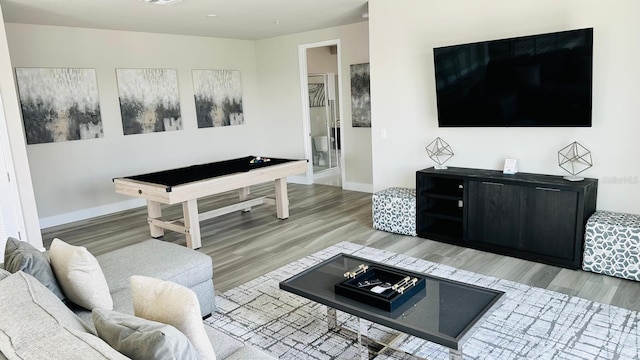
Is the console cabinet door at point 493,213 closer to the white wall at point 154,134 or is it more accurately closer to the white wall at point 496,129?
the white wall at point 496,129

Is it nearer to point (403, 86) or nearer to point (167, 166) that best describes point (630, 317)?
point (403, 86)

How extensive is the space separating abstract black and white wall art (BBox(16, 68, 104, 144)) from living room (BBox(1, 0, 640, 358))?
11 cm

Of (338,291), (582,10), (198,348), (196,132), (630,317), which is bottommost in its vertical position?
(630,317)

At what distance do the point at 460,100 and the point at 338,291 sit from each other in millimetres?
2802

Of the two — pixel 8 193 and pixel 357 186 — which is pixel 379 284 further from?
pixel 357 186

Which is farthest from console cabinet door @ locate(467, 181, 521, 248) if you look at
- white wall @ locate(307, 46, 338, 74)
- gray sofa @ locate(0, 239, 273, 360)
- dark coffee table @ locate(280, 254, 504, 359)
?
white wall @ locate(307, 46, 338, 74)

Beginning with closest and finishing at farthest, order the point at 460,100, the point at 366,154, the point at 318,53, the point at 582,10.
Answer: the point at 582,10 < the point at 460,100 < the point at 366,154 < the point at 318,53

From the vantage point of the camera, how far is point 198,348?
151 centimetres

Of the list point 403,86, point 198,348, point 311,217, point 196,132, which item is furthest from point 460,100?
point 196,132

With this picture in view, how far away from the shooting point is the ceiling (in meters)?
4.62

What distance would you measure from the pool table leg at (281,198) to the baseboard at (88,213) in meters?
2.51

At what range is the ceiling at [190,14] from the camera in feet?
15.2

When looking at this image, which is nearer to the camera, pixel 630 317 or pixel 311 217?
pixel 630 317

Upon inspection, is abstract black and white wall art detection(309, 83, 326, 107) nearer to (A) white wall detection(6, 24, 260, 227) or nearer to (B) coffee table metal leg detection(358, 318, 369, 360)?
(A) white wall detection(6, 24, 260, 227)
